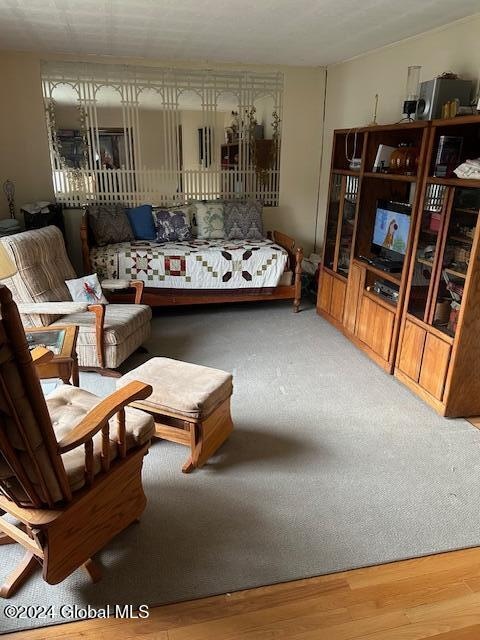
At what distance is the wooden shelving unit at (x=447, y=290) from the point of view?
8.75 feet

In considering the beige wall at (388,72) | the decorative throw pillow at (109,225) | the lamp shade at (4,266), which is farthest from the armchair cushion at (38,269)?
the beige wall at (388,72)

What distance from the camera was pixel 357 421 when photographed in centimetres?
284

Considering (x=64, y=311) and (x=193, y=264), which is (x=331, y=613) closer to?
(x=64, y=311)

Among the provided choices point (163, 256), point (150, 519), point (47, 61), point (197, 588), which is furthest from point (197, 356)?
point (47, 61)

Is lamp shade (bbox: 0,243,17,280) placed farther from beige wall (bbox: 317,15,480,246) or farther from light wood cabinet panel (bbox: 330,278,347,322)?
beige wall (bbox: 317,15,480,246)

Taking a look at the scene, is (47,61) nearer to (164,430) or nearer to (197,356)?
(197,356)

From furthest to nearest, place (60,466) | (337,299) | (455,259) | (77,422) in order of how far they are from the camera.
Answer: (337,299), (455,259), (77,422), (60,466)

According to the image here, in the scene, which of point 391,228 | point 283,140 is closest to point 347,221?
point 391,228

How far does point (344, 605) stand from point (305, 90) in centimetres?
499

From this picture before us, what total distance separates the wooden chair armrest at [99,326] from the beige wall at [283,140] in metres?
2.44

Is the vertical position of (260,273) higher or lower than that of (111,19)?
lower

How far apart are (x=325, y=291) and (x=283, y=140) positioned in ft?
6.34

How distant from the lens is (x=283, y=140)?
17.3 ft

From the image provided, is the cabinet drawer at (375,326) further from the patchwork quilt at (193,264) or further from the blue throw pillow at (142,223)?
the blue throw pillow at (142,223)
